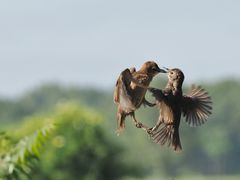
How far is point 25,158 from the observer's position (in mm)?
10281

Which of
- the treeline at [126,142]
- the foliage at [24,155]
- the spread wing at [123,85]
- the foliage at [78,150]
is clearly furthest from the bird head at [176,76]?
the foliage at [78,150]

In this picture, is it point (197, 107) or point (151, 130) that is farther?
point (197, 107)

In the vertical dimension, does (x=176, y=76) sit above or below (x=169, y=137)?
above

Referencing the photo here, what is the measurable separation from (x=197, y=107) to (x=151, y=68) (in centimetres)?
37

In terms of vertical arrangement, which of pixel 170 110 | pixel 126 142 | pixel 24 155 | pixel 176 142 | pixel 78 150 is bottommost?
pixel 176 142

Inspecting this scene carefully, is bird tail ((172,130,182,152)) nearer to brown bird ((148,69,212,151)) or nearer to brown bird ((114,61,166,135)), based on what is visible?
brown bird ((148,69,212,151))

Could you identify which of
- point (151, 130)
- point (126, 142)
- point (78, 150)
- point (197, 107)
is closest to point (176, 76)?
point (151, 130)

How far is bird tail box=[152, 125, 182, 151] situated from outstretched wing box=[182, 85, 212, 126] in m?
0.21

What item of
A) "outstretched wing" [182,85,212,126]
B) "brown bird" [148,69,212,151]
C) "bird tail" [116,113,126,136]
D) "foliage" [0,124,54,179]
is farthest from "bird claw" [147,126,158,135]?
"foliage" [0,124,54,179]

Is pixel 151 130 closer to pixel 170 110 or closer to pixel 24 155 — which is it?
pixel 170 110

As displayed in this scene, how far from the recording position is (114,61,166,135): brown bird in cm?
439

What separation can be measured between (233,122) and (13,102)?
5908cm

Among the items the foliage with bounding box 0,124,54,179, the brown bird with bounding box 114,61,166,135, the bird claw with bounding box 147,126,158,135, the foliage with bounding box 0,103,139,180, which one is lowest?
the bird claw with bounding box 147,126,158,135

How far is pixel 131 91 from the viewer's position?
444 centimetres
